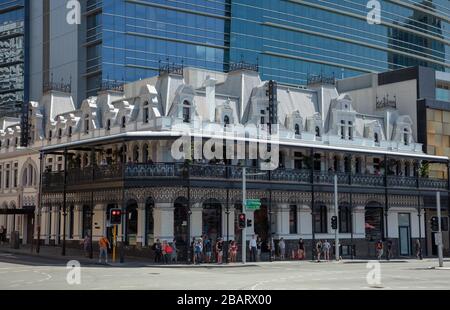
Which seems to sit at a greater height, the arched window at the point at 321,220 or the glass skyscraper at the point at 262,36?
the glass skyscraper at the point at 262,36

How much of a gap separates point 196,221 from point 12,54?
57222 mm

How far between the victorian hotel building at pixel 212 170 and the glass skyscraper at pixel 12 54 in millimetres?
28391

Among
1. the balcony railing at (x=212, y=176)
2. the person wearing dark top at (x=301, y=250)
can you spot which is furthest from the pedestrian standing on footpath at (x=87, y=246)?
the person wearing dark top at (x=301, y=250)

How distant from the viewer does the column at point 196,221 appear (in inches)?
1812

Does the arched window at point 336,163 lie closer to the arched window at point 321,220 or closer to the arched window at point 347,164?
the arched window at point 347,164

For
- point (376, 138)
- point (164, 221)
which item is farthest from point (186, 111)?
point (376, 138)

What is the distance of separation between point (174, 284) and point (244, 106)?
29.5 m

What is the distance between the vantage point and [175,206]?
150 feet

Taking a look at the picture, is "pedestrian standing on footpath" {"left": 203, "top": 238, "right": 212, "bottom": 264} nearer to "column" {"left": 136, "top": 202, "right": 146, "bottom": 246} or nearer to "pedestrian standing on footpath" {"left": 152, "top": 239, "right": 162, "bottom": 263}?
"pedestrian standing on footpath" {"left": 152, "top": 239, "right": 162, "bottom": 263}

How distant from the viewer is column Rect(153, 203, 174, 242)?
44.7 metres

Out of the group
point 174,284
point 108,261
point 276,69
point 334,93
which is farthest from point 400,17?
point 174,284

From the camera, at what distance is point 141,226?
150 feet

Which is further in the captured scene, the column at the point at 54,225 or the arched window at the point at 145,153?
the column at the point at 54,225

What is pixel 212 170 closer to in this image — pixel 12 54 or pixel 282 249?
pixel 282 249
